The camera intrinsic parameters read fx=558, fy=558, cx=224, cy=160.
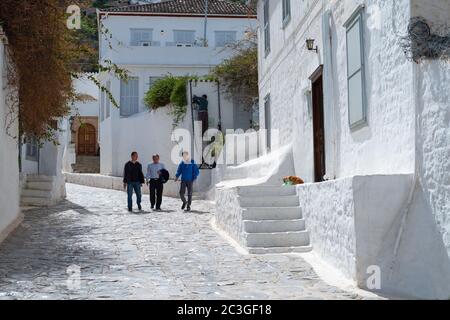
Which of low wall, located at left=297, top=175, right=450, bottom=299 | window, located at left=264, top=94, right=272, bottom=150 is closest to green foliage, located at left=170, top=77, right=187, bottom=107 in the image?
window, located at left=264, top=94, right=272, bottom=150

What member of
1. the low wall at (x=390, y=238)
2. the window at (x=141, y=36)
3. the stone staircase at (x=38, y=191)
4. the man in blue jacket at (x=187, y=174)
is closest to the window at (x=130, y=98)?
the window at (x=141, y=36)

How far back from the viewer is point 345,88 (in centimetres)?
898

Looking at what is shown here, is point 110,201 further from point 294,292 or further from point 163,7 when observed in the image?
point 163,7

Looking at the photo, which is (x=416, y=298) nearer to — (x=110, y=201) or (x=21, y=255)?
(x=21, y=255)

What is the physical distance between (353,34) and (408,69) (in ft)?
6.60

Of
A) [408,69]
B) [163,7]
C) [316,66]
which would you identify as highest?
[163,7]

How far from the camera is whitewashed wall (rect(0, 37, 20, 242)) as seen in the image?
372 inches

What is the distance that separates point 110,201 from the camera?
1759cm

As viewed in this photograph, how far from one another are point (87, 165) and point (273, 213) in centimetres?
2721
